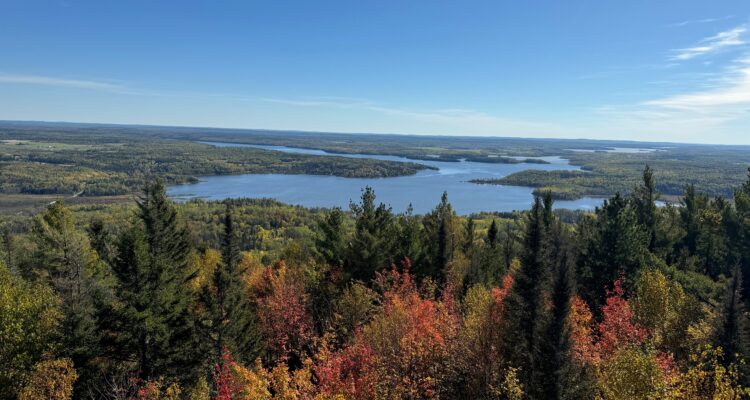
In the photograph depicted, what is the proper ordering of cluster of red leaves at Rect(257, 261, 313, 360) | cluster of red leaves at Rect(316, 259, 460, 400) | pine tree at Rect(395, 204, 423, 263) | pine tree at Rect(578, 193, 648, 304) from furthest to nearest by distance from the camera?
pine tree at Rect(395, 204, 423, 263) → pine tree at Rect(578, 193, 648, 304) → cluster of red leaves at Rect(257, 261, 313, 360) → cluster of red leaves at Rect(316, 259, 460, 400)

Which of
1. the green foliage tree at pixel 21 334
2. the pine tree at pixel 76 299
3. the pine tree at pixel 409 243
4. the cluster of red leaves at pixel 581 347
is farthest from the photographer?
the pine tree at pixel 409 243

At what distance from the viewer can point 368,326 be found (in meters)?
28.0

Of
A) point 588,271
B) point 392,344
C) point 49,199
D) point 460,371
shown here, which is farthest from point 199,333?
point 49,199

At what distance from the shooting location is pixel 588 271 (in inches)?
1526

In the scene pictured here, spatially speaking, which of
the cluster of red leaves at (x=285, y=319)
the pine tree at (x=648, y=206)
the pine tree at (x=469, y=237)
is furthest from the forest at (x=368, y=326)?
the pine tree at (x=469, y=237)

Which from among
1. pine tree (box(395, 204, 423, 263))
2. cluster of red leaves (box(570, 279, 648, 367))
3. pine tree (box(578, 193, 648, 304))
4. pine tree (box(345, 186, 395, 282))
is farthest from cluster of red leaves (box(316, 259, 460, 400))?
pine tree (box(578, 193, 648, 304))

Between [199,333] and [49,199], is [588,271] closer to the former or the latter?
[199,333]

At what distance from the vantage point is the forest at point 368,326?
63.4 ft

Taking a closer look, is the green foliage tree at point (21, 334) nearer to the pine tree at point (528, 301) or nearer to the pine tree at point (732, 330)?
the pine tree at point (528, 301)

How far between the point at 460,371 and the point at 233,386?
11.1 m

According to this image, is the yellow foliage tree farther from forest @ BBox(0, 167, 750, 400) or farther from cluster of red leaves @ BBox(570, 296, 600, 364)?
cluster of red leaves @ BBox(570, 296, 600, 364)

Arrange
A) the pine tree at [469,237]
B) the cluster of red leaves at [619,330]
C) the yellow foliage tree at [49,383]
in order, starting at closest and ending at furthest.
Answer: the yellow foliage tree at [49,383] → the cluster of red leaves at [619,330] → the pine tree at [469,237]

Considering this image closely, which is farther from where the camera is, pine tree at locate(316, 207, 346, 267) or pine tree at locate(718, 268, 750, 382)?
pine tree at locate(316, 207, 346, 267)

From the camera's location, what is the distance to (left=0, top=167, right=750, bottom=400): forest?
19312 millimetres
